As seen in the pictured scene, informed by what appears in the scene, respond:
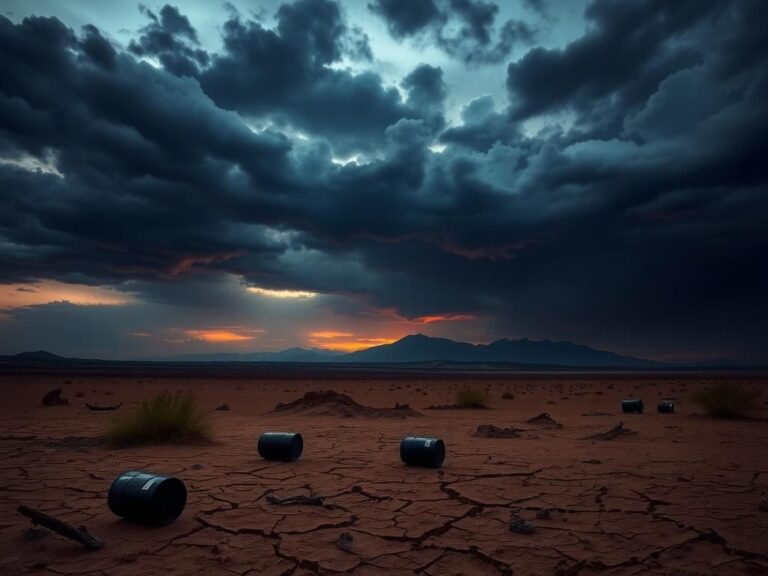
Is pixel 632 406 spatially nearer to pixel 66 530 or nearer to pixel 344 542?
pixel 344 542

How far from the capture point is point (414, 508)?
4.38 metres

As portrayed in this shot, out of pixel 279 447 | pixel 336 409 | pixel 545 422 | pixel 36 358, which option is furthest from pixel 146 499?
pixel 36 358

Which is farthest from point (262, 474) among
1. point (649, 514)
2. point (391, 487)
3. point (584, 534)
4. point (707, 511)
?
point (707, 511)

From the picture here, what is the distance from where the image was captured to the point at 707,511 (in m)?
4.21

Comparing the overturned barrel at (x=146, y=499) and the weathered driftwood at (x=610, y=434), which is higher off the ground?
the overturned barrel at (x=146, y=499)

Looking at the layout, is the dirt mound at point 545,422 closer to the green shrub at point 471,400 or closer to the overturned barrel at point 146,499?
the green shrub at point 471,400

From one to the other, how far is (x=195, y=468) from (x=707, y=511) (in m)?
5.71

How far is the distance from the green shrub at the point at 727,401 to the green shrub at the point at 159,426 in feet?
39.6

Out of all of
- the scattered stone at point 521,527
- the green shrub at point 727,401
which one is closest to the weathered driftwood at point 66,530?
the scattered stone at point 521,527

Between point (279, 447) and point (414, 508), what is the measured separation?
8.60ft

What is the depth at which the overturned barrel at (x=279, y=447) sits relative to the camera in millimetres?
6336

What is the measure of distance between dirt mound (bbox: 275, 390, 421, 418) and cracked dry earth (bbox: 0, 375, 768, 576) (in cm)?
475

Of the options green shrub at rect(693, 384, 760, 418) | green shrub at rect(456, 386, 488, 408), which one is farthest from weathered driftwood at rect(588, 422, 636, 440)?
green shrub at rect(456, 386, 488, 408)

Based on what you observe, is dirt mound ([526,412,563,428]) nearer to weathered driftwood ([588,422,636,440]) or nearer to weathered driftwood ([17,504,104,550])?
weathered driftwood ([588,422,636,440])
